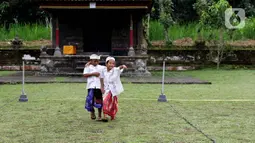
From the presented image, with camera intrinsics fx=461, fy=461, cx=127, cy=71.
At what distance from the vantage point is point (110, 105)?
7.93 metres

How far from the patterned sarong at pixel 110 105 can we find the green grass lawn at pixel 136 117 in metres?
0.18

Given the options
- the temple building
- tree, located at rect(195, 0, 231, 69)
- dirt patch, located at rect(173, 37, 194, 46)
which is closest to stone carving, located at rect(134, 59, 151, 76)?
the temple building

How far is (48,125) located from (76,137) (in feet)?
3.53

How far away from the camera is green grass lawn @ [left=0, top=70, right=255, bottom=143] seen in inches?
252

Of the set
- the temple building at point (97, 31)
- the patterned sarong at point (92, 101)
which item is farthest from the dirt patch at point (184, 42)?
the patterned sarong at point (92, 101)

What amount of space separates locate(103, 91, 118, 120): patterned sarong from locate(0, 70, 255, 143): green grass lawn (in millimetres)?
181

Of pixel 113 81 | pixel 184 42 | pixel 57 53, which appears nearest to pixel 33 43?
pixel 57 53

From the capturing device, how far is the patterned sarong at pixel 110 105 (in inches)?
309

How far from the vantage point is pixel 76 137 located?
6.36 m

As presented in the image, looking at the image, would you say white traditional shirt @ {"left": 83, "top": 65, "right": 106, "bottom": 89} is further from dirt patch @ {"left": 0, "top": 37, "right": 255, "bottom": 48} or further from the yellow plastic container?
dirt patch @ {"left": 0, "top": 37, "right": 255, "bottom": 48}

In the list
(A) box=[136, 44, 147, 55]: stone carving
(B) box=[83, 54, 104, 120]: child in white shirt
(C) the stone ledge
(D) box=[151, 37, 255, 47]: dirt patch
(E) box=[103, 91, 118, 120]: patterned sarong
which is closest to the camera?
(E) box=[103, 91, 118, 120]: patterned sarong

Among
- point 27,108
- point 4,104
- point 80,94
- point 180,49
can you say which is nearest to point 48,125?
point 27,108

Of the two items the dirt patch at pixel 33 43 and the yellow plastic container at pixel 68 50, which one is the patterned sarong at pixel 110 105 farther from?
the dirt patch at pixel 33 43

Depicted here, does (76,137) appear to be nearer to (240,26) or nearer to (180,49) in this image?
(180,49)
